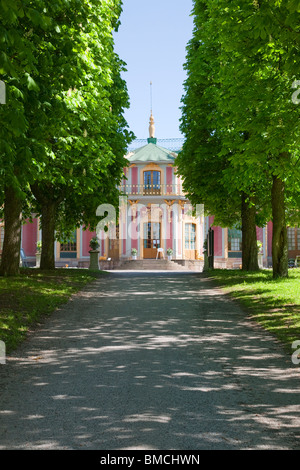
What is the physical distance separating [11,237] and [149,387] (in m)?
12.5

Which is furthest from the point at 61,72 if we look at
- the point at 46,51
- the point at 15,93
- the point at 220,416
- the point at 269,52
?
the point at 220,416

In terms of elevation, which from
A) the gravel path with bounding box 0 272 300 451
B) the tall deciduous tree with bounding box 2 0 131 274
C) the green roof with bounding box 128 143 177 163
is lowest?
the gravel path with bounding box 0 272 300 451

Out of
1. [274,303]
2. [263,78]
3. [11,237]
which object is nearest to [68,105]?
[263,78]

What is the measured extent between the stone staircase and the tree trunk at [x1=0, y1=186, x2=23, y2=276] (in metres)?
20.6

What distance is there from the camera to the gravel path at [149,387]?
3.97m

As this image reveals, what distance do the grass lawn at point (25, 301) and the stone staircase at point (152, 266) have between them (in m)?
20.5

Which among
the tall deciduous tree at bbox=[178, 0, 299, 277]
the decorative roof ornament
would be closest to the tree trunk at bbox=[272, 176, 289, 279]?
the tall deciduous tree at bbox=[178, 0, 299, 277]

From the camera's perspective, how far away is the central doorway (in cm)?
4350

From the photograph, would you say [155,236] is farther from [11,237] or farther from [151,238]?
[11,237]

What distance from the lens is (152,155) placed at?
46.2m

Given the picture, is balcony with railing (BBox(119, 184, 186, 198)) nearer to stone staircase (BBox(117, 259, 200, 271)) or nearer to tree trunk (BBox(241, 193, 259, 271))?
stone staircase (BBox(117, 259, 200, 271))

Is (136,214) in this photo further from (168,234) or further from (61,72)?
(61,72)

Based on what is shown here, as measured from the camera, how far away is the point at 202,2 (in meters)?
21.9

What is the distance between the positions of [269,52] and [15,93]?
21.4 feet
